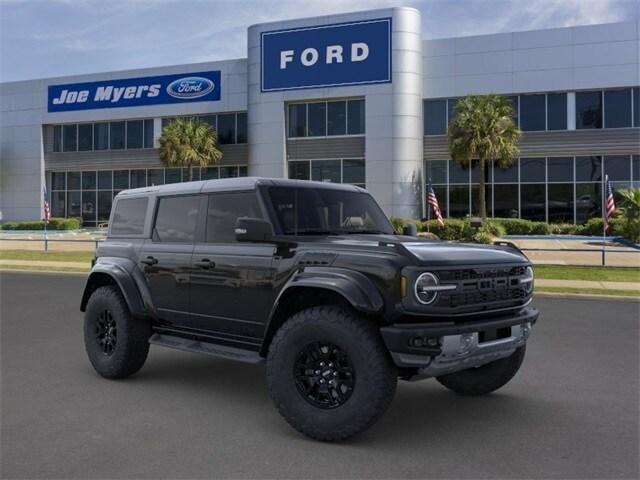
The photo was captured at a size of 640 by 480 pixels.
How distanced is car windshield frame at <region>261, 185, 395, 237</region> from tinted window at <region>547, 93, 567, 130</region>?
29.6 meters

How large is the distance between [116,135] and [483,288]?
41.1 meters

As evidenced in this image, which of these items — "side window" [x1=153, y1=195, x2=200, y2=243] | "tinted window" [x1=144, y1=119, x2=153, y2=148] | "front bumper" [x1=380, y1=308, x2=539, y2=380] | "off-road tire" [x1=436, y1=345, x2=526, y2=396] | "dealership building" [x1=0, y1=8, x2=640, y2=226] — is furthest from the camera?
"tinted window" [x1=144, y1=119, x2=153, y2=148]

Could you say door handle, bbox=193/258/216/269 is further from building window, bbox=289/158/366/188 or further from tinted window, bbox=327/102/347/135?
tinted window, bbox=327/102/347/135

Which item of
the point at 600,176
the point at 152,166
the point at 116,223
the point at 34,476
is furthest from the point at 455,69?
the point at 34,476

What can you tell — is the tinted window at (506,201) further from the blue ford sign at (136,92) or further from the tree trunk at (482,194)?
the blue ford sign at (136,92)

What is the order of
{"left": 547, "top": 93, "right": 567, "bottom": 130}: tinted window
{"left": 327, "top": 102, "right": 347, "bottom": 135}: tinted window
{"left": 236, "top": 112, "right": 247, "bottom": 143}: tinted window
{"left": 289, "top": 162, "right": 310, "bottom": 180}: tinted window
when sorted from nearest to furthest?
{"left": 547, "top": 93, "right": 567, "bottom": 130}: tinted window < {"left": 327, "top": 102, "right": 347, "bottom": 135}: tinted window < {"left": 289, "top": 162, "right": 310, "bottom": 180}: tinted window < {"left": 236, "top": 112, "right": 247, "bottom": 143}: tinted window

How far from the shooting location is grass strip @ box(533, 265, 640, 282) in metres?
15.6

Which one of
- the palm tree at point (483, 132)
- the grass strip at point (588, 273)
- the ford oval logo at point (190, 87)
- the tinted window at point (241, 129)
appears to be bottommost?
the grass strip at point (588, 273)

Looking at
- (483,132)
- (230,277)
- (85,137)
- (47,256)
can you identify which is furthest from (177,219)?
(85,137)

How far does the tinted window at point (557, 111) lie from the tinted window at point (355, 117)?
10.1 meters

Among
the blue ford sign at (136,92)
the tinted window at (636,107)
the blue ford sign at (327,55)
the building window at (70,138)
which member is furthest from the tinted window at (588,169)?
the building window at (70,138)

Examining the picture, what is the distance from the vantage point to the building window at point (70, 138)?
4338cm

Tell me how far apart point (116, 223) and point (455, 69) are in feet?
98.3

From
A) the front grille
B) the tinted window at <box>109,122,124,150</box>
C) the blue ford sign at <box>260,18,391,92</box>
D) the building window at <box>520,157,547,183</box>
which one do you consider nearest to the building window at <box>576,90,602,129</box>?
the building window at <box>520,157,547,183</box>
